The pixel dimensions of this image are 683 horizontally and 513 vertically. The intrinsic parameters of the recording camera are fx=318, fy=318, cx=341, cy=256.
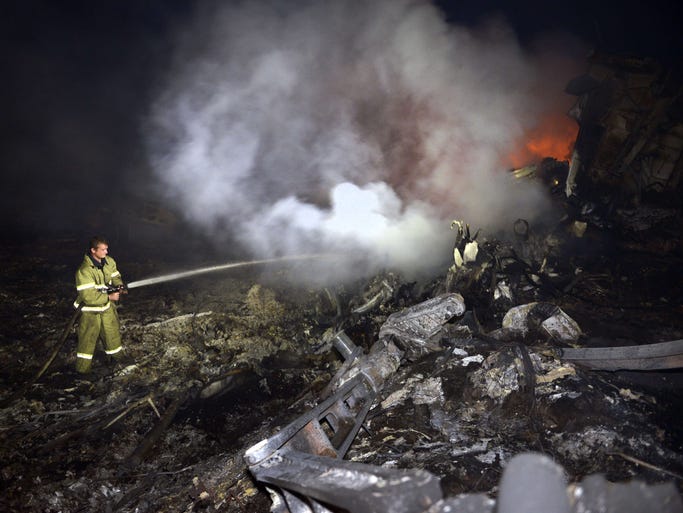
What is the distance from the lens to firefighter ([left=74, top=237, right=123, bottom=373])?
4.48 meters

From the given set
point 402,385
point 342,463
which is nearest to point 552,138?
point 402,385

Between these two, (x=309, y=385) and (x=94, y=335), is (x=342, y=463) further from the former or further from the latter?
(x=94, y=335)

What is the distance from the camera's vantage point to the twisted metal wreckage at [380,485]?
91cm

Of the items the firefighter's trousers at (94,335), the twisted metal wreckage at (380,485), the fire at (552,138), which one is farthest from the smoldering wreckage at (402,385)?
the fire at (552,138)

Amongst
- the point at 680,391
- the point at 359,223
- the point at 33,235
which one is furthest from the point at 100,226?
the point at 680,391

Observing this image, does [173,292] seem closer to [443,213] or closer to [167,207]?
[167,207]

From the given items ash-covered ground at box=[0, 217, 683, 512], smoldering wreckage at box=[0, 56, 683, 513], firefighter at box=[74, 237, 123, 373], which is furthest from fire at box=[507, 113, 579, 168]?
firefighter at box=[74, 237, 123, 373]

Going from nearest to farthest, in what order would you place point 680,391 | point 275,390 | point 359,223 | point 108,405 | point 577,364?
1. point 680,391
2. point 577,364
3. point 108,405
4. point 275,390
5. point 359,223

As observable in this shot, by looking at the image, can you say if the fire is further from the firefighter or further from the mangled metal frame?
the firefighter

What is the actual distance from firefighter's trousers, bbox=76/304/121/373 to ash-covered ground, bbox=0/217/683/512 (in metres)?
0.23

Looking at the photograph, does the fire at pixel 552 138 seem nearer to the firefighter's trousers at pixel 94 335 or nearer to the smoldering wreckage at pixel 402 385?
the smoldering wreckage at pixel 402 385

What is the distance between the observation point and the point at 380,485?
124cm

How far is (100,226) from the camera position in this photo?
10.4 m

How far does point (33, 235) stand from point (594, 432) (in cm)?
1280
